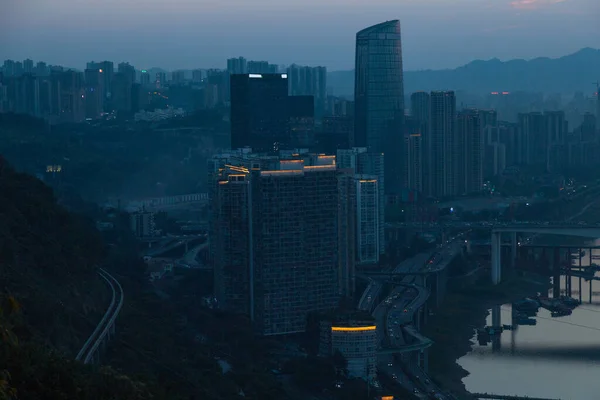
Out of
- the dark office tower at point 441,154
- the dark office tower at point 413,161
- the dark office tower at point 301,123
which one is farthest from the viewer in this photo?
the dark office tower at point 441,154

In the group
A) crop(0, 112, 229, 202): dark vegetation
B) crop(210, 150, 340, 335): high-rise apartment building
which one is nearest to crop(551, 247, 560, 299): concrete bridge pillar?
crop(210, 150, 340, 335): high-rise apartment building

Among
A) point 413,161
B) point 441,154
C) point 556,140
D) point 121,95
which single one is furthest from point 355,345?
point 121,95

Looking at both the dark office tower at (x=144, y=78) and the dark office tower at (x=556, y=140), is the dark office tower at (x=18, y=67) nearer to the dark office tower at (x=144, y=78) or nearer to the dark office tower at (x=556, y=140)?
the dark office tower at (x=144, y=78)

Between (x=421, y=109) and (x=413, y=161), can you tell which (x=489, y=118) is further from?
(x=413, y=161)

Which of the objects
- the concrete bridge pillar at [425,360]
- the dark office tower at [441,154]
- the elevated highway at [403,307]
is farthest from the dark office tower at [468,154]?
the concrete bridge pillar at [425,360]

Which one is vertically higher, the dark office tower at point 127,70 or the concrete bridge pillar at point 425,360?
the dark office tower at point 127,70

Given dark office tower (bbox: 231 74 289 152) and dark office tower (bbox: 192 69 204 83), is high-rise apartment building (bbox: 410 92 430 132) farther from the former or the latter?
dark office tower (bbox: 192 69 204 83)
